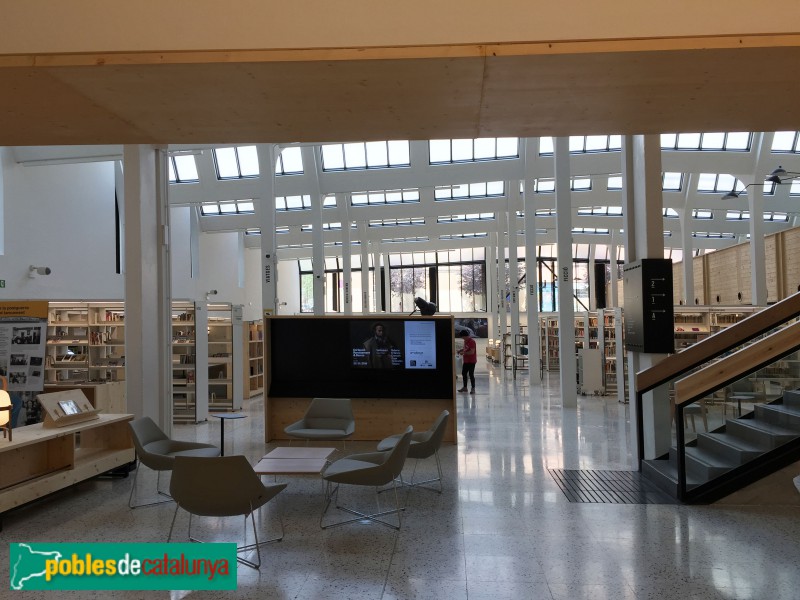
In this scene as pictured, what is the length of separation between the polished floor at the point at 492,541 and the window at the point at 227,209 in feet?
52.0

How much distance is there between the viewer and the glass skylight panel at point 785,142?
651 inches

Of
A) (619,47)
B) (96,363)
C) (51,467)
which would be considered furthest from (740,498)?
(96,363)

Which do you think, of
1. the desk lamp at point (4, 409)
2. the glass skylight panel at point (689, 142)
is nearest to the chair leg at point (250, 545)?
the desk lamp at point (4, 409)

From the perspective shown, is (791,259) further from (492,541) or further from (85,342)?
(85,342)

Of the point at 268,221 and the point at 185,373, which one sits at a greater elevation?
the point at 268,221

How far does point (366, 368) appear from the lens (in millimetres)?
8398

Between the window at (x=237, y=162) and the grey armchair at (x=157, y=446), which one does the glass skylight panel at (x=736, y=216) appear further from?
the grey armchair at (x=157, y=446)

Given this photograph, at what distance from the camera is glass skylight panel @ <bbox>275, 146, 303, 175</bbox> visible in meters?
17.2

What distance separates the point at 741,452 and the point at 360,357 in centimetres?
475

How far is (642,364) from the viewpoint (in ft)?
21.3

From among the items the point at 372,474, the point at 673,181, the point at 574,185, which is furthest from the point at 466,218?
the point at 372,474

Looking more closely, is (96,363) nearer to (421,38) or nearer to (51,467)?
(51,467)

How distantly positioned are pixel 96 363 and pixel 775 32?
1192cm

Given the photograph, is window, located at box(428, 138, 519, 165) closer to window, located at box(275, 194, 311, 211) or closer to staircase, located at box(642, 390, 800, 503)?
window, located at box(275, 194, 311, 211)
